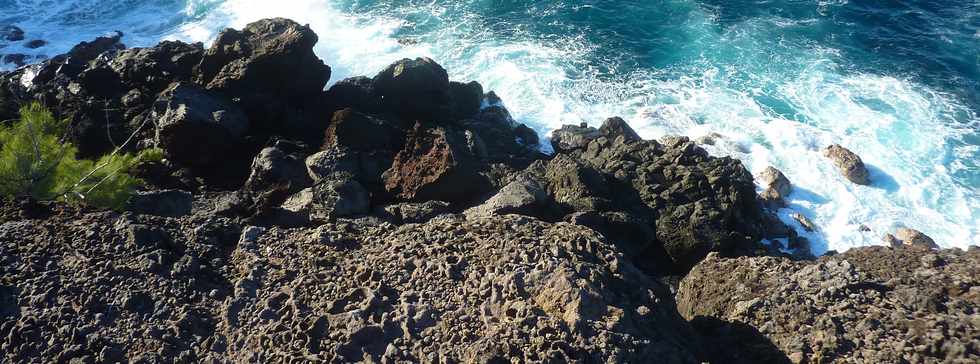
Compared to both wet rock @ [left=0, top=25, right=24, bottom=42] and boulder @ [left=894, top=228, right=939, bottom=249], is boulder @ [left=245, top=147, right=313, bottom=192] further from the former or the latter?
wet rock @ [left=0, top=25, right=24, bottom=42]

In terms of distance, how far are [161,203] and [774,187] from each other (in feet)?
59.6

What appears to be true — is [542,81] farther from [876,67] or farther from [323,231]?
[323,231]

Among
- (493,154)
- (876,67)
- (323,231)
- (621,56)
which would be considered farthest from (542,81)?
(323,231)

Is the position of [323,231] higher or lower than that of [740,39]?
higher

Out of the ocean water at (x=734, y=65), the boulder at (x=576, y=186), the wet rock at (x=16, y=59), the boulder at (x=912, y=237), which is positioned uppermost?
the boulder at (x=576, y=186)

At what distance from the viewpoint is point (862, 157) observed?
78.4 ft

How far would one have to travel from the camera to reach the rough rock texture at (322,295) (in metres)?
9.45

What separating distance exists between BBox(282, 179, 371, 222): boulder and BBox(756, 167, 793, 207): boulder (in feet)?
43.7

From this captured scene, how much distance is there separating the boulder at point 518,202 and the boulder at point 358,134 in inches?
201

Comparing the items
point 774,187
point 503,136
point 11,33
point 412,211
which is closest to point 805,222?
point 774,187

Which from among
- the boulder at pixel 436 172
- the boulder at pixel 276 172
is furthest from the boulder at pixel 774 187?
the boulder at pixel 276 172

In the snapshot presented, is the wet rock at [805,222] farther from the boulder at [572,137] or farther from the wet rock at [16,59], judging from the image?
the wet rock at [16,59]

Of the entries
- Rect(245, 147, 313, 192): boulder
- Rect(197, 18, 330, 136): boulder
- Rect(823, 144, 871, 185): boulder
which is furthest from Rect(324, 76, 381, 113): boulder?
Rect(823, 144, 871, 185): boulder

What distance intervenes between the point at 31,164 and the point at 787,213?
20501 mm
